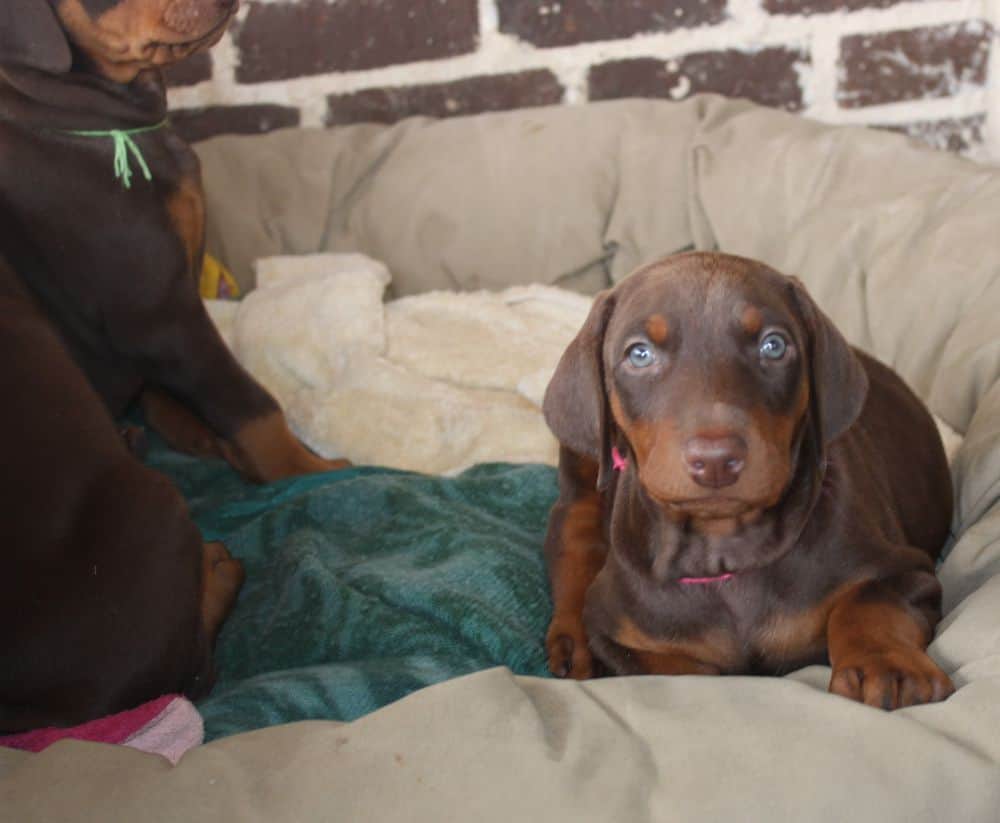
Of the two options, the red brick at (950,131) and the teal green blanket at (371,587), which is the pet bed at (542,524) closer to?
the teal green blanket at (371,587)

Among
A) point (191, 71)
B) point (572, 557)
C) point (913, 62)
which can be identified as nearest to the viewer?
point (572, 557)

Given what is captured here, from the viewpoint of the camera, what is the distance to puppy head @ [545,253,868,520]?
2.05 meters

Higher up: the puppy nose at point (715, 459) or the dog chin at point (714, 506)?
the puppy nose at point (715, 459)

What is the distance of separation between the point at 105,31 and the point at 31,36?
185mm

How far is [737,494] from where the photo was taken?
2059mm

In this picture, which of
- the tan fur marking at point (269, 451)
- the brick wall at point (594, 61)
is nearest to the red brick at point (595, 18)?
the brick wall at point (594, 61)

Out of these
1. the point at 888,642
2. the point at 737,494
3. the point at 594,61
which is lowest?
the point at 888,642

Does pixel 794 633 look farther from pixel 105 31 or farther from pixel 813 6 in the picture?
pixel 813 6

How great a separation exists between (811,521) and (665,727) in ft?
1.95

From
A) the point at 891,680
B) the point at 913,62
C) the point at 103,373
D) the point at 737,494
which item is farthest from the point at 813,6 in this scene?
the point at 891,680

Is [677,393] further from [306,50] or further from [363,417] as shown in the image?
[306,50]

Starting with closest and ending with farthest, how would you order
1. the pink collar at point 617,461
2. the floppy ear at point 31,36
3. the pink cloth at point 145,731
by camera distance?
the pink cloth at point 145,731, the pink collar at point 617,461, the floppy ear at point 31,36

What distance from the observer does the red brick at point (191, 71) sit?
5195mm

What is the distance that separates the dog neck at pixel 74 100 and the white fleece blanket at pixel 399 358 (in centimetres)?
93
